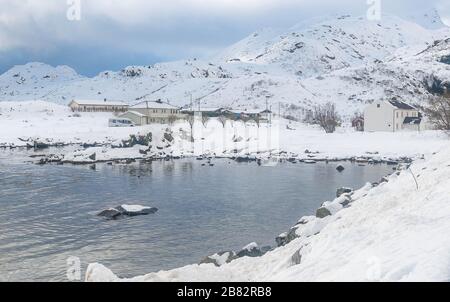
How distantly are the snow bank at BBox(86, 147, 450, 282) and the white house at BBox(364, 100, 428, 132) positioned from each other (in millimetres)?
78980

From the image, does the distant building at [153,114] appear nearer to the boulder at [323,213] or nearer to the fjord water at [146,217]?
A: the fjord water at [146,217]

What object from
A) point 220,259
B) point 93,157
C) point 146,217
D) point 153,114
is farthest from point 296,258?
point 153,114

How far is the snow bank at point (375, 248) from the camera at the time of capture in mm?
8234

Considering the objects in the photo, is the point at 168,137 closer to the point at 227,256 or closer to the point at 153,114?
the point at 153,114

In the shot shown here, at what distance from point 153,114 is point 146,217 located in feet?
329

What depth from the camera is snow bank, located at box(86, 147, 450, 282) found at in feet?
27.0

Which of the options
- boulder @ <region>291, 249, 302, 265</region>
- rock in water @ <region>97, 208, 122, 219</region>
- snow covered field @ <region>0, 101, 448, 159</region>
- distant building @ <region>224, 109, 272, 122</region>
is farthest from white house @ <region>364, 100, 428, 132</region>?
boulder @ <region>291, 249, 302, 265</region>

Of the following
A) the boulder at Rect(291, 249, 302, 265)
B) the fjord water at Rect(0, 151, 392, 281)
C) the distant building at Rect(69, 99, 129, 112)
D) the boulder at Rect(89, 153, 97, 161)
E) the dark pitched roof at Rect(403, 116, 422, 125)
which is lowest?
the fjord water at Rect(0, 151, 392, 281)

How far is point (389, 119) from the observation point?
3666 inches

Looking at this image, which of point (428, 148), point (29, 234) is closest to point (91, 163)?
point (29, 234)

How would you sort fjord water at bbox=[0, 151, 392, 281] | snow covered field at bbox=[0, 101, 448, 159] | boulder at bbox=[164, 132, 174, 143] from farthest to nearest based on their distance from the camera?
boulder at bbox=[164, 132, 174, 143] < snow covered field at bbox=[0, 101, 448, 159] < fjord water at bbox=[0, 151, 392, 281]

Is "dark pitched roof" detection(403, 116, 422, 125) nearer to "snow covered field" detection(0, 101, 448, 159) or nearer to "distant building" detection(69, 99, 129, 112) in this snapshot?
"snow covered field" detection(0, 101, 448, 159)
